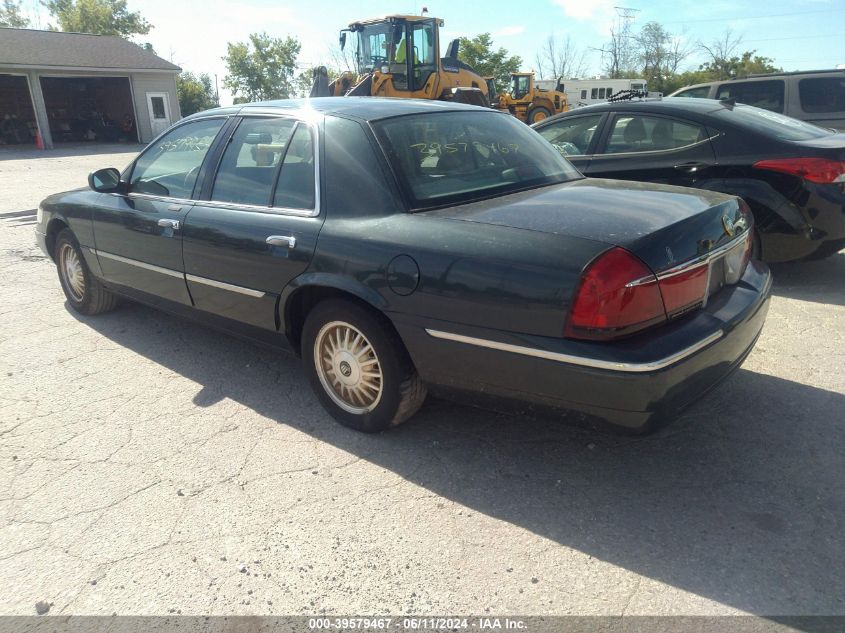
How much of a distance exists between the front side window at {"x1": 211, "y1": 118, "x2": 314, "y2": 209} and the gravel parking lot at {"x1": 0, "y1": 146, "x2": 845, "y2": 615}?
117 cm

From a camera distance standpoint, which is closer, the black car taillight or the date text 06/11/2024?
the date text 06/11/2024

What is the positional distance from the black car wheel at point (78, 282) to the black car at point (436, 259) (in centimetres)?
90

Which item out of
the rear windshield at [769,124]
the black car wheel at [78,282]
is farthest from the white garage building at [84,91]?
the rear windshield at [769,124]

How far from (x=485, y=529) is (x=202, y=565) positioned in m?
1.10

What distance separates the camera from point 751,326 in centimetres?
282

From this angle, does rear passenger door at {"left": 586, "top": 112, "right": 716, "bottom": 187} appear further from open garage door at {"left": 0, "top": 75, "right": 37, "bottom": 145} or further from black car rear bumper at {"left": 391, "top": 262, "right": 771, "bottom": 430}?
open garage door at {"left": 0, "top": 75, "right": 37, "bottom": 145}

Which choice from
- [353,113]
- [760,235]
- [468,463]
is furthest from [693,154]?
[468,463]

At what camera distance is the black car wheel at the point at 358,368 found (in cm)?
290

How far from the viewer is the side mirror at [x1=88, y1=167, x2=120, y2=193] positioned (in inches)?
170

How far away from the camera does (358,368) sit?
309 cm

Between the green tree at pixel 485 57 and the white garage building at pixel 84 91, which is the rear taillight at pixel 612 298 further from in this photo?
the green tree at pixel 485 57

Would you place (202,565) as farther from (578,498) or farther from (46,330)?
(46,330)

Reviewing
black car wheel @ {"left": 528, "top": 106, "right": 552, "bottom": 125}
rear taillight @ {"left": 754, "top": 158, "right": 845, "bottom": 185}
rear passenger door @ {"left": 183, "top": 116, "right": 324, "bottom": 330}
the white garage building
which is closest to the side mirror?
rear passenger door @ {"left": 183, "top": 116, "right": 324, "bottom": 330}

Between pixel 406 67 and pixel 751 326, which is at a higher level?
pixel 406 67
